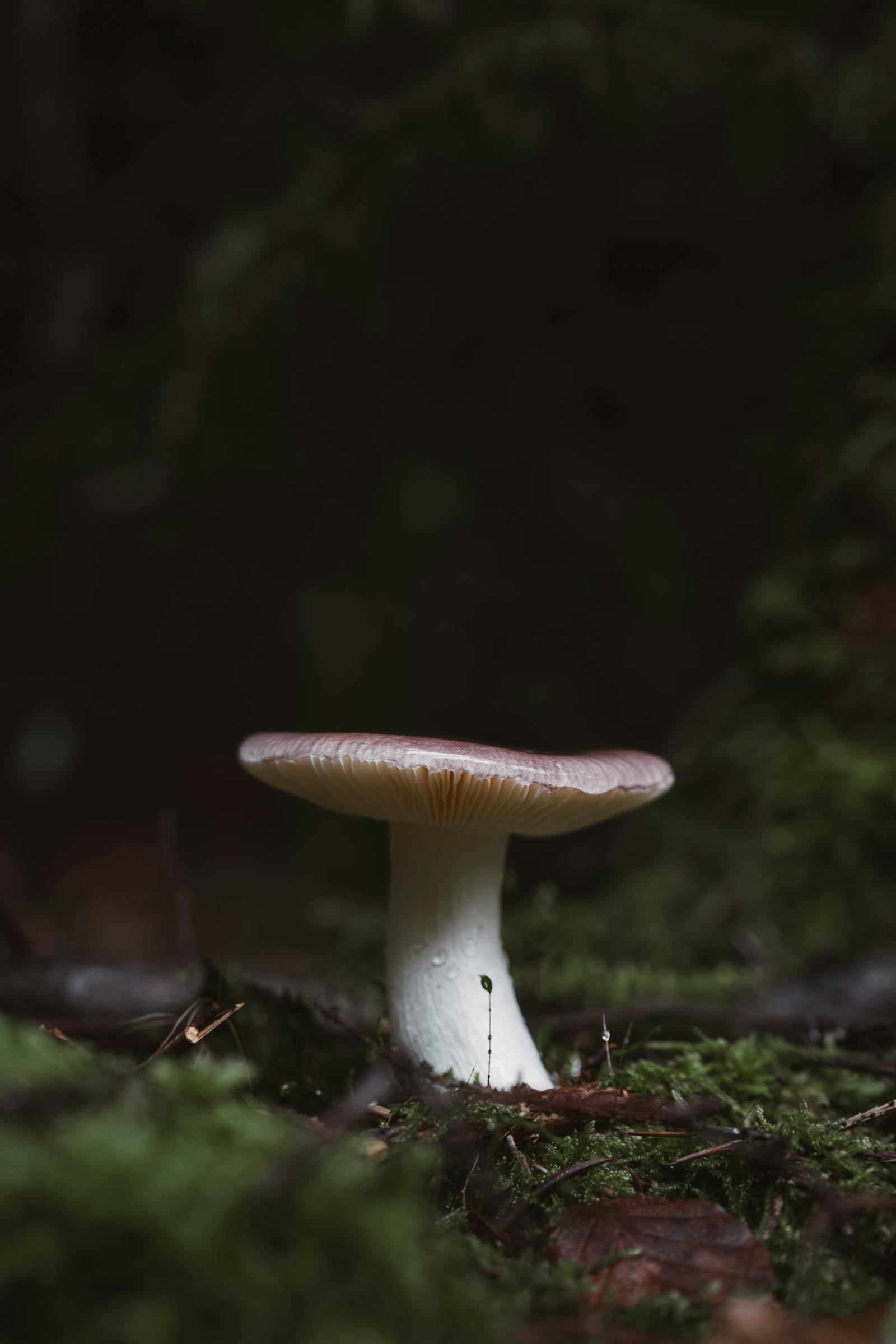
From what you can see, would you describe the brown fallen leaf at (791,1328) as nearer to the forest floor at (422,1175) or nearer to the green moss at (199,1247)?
the forest floor at (422,1175)

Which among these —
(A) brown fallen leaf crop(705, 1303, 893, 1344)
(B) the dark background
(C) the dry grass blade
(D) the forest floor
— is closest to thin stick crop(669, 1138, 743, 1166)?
(D) the forest floor

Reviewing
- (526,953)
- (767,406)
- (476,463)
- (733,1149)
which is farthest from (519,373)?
(733,1149)

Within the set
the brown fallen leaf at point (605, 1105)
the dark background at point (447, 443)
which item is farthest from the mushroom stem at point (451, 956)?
the dark background at point (447, 443)

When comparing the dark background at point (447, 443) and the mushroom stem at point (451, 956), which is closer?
the mushroom stem at point (451, 956)

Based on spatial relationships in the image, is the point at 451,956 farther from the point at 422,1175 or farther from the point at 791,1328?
the point at 791,1328

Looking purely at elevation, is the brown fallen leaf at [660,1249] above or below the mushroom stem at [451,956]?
below

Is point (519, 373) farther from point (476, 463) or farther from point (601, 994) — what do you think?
point (601, 994)

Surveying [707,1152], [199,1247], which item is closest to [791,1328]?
[707,1152]
